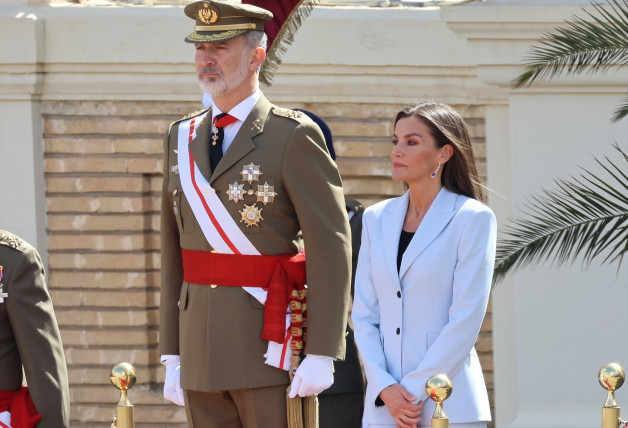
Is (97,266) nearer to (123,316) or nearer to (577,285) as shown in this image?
(123,316)

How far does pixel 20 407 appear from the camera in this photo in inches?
148

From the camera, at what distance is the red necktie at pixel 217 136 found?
4066 millimetres

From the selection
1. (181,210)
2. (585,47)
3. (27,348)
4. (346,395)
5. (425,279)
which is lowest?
(346,395)

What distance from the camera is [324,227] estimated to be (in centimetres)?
396

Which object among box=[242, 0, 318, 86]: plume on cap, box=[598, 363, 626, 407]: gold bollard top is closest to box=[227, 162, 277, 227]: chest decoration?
box=[598, 363, 626, 407]: gold bollard top

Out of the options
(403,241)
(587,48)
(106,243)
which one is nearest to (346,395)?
(403,241)

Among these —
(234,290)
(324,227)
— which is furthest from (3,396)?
(324,227)

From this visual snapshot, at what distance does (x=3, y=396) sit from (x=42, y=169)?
3117 millimetres

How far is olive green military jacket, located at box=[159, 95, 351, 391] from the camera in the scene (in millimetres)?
3949

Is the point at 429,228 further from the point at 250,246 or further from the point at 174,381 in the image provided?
the point at 174,381

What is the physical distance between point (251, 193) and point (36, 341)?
724 mm

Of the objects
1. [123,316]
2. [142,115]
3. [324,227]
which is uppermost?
[142,115]

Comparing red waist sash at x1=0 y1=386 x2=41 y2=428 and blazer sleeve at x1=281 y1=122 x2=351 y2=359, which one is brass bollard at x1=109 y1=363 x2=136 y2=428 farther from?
blazer sleeve at x1=281 y1=122 x2=351 y2=359

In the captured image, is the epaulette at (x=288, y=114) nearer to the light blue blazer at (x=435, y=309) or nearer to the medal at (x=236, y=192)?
the medal at (x=236, y=192)
